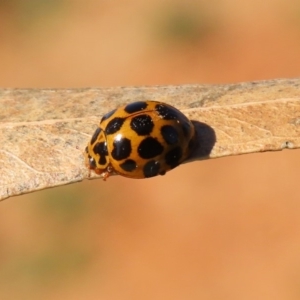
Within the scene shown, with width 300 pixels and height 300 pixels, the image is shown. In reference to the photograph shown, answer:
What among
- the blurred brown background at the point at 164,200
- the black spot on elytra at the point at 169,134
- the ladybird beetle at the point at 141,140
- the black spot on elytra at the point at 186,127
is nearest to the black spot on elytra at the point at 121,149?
the ladybird beetle at the point at 141,140

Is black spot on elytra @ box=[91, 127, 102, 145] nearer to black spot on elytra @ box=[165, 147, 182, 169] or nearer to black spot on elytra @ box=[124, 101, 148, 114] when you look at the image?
black spot on elytra @ box=[124, 101, 148, 114]

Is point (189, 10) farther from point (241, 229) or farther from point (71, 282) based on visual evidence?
point (71, 282)

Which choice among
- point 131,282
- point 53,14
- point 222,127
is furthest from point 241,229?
point 53,14

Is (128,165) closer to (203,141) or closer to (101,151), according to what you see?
(101,151)

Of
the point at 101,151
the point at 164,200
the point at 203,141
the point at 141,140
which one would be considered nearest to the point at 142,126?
the point at 141,140

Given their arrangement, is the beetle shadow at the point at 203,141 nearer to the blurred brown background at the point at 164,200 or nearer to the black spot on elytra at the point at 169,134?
the black spot on elytra at the point at 169,134

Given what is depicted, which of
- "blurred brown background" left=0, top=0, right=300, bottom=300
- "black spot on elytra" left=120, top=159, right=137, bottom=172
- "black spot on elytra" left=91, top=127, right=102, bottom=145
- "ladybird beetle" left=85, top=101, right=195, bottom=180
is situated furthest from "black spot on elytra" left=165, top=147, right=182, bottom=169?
"blurred brown background" left=0, top=0, right=300, bottom=300
